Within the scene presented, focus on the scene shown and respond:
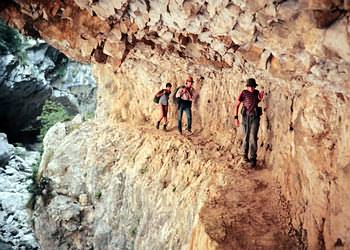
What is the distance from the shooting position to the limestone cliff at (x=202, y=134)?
642 centimetres

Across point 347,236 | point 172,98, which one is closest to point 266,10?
point 347,236

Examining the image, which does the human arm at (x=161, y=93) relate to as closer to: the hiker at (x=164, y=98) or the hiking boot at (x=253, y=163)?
the hiker at (x=164, y=98)

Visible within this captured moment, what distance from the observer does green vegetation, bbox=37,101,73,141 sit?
29095mm

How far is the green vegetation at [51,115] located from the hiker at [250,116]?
20.8 m

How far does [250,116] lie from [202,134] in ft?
8.78

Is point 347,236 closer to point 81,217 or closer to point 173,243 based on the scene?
point 173,243

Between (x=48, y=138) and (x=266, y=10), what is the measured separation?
40.8 ft

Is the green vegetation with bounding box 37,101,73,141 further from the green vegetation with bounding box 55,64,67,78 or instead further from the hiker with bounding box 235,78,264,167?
the hiker with bounding box 235,78,264,167

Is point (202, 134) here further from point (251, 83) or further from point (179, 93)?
point (251, 83)

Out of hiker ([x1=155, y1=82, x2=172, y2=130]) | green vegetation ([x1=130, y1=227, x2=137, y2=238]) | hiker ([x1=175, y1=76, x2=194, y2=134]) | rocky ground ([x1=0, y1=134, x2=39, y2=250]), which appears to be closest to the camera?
green vegetation ([x1=130, y1=227, x2=137, y2=238])

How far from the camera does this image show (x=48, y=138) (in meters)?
16.5

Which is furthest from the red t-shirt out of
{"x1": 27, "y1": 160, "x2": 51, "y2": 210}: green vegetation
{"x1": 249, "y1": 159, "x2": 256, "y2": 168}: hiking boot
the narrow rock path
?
{"x1": 27, "y1": 160, "x2": 51, "y2": 210}: green vegetation

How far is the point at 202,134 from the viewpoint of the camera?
11992 mm

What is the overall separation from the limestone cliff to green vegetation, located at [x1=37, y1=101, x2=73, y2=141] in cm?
1305
